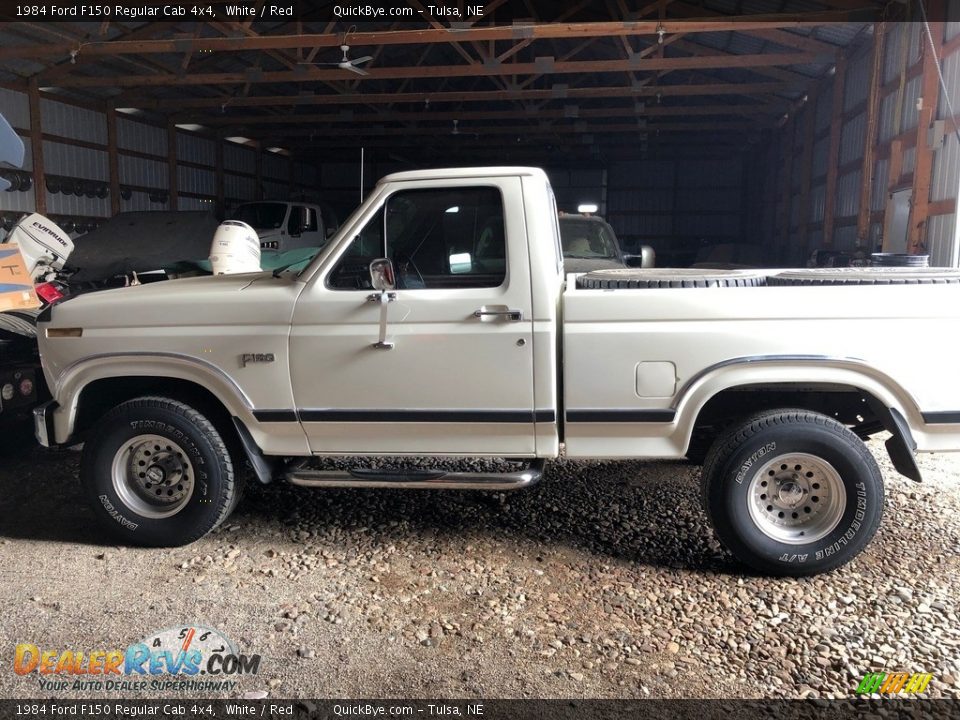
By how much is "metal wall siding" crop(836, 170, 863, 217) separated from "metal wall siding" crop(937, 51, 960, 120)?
3288mm

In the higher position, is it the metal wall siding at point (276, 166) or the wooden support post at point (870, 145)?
the metal wall siding at point (276, 166)

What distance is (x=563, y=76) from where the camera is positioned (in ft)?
58.7

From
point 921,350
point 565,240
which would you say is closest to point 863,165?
point 565,240

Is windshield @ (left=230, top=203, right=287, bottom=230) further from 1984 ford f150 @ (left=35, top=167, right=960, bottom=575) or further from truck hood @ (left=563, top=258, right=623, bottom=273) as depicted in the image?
1984 ford f150 @ (left=35, top=167, right=960, bottom=575)

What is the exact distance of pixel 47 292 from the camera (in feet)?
23.6

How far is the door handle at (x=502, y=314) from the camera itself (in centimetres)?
369

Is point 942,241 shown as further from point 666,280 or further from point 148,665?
point 148,665

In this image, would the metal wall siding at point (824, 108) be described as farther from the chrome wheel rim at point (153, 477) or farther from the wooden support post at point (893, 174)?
the chrome wheel rim at point (153, 477)

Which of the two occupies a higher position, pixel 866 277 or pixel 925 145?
pixel 925 145

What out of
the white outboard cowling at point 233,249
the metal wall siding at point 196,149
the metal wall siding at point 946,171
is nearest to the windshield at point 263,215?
the metal wall siding at point 196,149

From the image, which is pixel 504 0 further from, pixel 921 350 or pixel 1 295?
pixel 921 350

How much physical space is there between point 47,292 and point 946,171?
1012 cm

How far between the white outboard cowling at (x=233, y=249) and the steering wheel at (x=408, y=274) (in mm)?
2272

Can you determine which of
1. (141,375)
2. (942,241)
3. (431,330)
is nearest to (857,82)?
(942,241)
